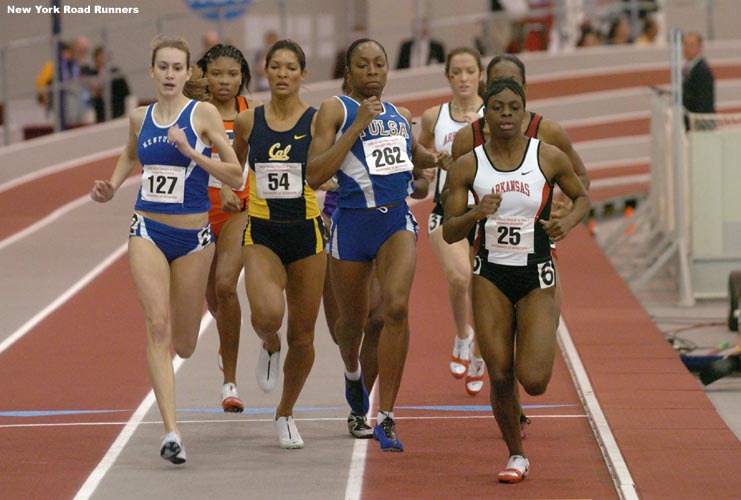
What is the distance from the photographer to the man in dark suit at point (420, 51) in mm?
24438

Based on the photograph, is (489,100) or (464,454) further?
(464,454)

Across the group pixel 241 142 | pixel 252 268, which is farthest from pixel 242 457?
pixel 241 142

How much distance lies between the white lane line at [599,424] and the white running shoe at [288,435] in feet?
5.34

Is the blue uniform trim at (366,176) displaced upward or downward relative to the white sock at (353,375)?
upward

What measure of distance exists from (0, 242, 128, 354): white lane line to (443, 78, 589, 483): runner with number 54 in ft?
17.7

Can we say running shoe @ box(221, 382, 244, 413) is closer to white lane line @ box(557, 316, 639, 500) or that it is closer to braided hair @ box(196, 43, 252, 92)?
braided hair @ box(196, 43, 252, 92)

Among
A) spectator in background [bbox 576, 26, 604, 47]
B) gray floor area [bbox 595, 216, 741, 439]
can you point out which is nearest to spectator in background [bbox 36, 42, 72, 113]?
gray floor area [bbox 595, 216, 741, 439]

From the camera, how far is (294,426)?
8367 mm

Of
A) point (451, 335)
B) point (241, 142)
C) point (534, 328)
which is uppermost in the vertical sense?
point (241, 142)

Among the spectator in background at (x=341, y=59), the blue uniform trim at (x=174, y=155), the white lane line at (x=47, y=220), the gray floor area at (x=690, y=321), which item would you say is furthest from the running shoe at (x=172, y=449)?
the spectator in background at (x=341, y=59)

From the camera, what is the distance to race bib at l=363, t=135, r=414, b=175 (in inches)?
316

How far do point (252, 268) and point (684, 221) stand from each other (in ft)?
29.0

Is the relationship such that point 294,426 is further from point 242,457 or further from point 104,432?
point 104,432

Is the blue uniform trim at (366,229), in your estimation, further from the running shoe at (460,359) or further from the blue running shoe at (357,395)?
the running shoe at (460,359)
